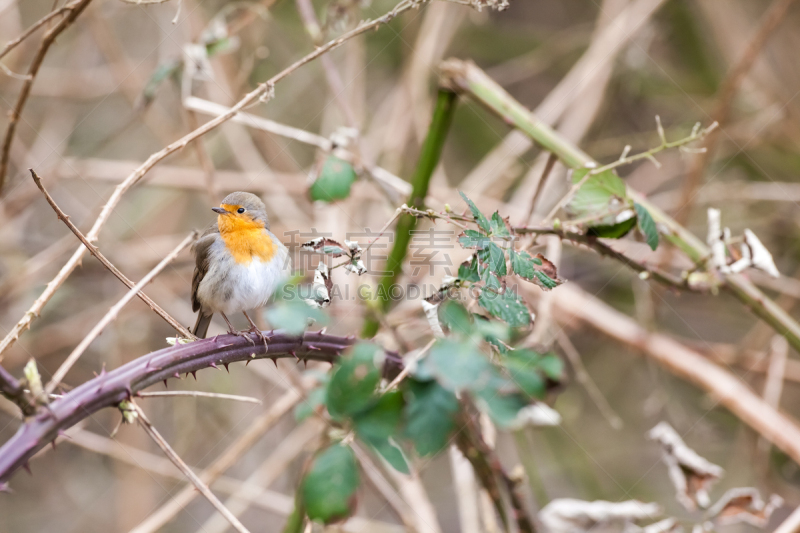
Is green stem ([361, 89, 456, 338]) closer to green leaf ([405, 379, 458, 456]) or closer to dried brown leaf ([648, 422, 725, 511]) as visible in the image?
dried brown leaf ([648, 422, 725, 511])

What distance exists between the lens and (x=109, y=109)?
4320mm

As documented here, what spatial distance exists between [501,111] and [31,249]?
3115mm

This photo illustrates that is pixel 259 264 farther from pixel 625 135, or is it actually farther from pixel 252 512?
pixel 625 135

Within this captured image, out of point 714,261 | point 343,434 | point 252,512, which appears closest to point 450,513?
point 252,512

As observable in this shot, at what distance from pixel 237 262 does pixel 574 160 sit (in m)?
1.22

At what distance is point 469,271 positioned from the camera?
1.15m

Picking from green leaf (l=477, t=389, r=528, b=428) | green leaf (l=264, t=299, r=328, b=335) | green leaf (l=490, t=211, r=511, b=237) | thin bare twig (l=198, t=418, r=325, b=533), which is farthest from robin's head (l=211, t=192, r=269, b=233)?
green leaf (l=477, t=389, r=528, b=428)

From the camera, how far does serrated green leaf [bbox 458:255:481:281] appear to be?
1140 millimetres

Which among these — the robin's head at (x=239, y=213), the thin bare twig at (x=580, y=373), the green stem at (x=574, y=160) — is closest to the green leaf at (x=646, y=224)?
→ the green stem at (x=574, y=160)

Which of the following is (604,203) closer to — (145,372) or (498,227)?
(498,227)

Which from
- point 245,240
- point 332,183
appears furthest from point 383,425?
point 245,240

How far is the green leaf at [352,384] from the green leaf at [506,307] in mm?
323

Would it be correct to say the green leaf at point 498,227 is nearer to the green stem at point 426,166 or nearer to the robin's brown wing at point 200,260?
the green stem at point 426,166

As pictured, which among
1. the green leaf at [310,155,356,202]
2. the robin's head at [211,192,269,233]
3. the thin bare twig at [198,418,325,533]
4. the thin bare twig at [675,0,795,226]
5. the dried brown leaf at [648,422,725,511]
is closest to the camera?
the dried brown leaf at [648,422,725,511]
